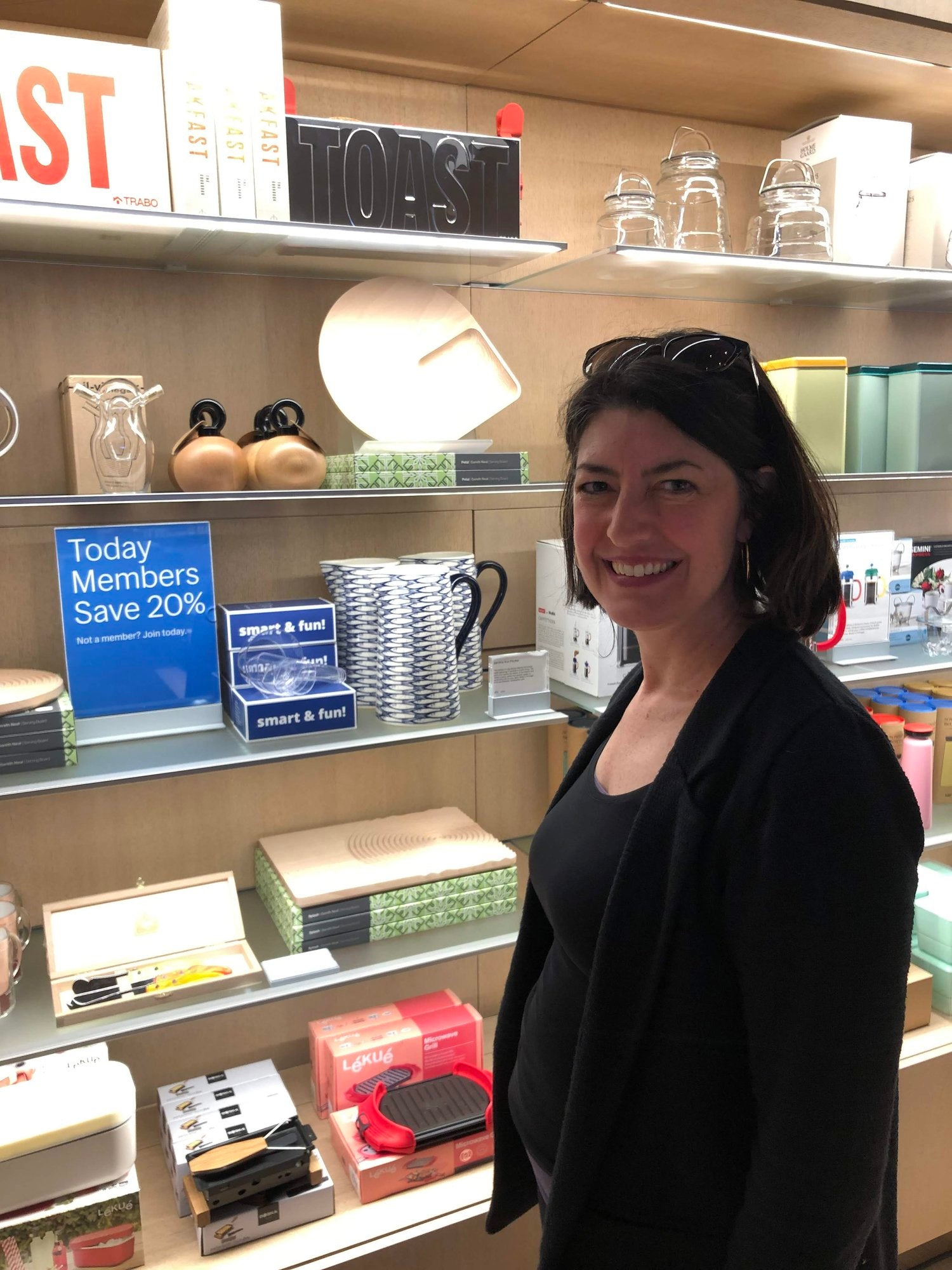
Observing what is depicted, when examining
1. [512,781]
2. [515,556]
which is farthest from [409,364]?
[512,781]

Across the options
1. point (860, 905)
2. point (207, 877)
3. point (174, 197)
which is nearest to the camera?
point (860, 905)

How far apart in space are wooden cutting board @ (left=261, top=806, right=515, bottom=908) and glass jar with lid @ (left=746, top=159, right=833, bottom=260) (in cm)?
140

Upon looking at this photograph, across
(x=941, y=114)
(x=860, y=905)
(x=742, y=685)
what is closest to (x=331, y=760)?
(x=742, y=685)

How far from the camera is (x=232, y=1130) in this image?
6.07 ft

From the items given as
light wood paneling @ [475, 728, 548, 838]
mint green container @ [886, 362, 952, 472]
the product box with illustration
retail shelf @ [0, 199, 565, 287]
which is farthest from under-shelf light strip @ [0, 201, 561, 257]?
the product box with illustration

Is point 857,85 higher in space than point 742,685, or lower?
higher

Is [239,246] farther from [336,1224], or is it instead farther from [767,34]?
[336,1224]

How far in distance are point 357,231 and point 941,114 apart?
5.30 feet

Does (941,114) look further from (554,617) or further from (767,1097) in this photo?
(767,1097)

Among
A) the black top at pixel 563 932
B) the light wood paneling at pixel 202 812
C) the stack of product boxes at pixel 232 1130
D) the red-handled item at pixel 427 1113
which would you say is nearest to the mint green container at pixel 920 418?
the light wood paneling at pixel 202 812

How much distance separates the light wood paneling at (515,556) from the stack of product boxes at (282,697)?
52cm

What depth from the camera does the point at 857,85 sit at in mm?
2197

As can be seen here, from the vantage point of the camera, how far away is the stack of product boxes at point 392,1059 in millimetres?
1928

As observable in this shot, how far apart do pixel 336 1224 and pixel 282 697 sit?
95 cm
